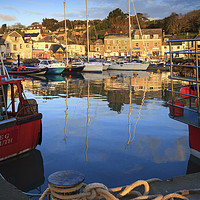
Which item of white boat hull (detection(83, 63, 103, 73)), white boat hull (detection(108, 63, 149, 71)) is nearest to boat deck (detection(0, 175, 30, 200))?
white boat hull (detection(83, 63, 103, 73))

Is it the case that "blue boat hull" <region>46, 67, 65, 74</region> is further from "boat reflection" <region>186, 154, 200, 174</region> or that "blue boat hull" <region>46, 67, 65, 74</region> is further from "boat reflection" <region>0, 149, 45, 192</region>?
"boat reflection" <region>186, 154, 200, 174</region>

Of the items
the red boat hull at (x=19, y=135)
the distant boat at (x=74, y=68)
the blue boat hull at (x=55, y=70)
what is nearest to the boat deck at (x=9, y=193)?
the red boat hull at (x=19, y=135)

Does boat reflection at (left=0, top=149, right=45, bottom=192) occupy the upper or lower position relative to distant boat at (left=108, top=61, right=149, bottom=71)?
lower

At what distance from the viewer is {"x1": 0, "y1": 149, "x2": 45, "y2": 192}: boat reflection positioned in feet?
24.6

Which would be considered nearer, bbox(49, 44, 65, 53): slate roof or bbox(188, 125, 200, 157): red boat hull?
bbox(188, 125, 200, 157): red boat hull

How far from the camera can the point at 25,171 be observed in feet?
27.4

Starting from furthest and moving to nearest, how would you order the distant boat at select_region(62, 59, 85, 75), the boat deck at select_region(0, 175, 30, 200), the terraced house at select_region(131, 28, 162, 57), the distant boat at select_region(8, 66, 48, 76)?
the terraced house at select_region(131, 28, 162, 57) → the distant boat at select_region(62, 59, 85, 75) → the distant boat at select_region(8, 66, 48, 76) → the boat deck at select_region(0, 175, 30, 200)

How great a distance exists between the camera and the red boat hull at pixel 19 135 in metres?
8.63

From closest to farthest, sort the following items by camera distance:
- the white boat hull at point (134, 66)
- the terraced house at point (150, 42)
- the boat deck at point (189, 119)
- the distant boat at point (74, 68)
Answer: the boat deck at point (189, 119), the distant boat at point (74, 68), the white boat hull at point (134, 66), the terraced house at point (150, 42)

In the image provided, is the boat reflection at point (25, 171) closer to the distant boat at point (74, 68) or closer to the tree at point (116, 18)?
the distant boat at point (74, 68)

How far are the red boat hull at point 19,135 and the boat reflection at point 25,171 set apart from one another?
0.23 metres

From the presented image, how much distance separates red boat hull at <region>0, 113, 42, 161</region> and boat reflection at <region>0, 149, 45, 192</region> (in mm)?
235

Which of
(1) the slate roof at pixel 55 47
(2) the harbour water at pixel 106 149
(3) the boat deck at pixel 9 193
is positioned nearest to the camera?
(3) the boat deck at pixel 9 193

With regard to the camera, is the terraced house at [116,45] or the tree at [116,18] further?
the tree at [116,18]
